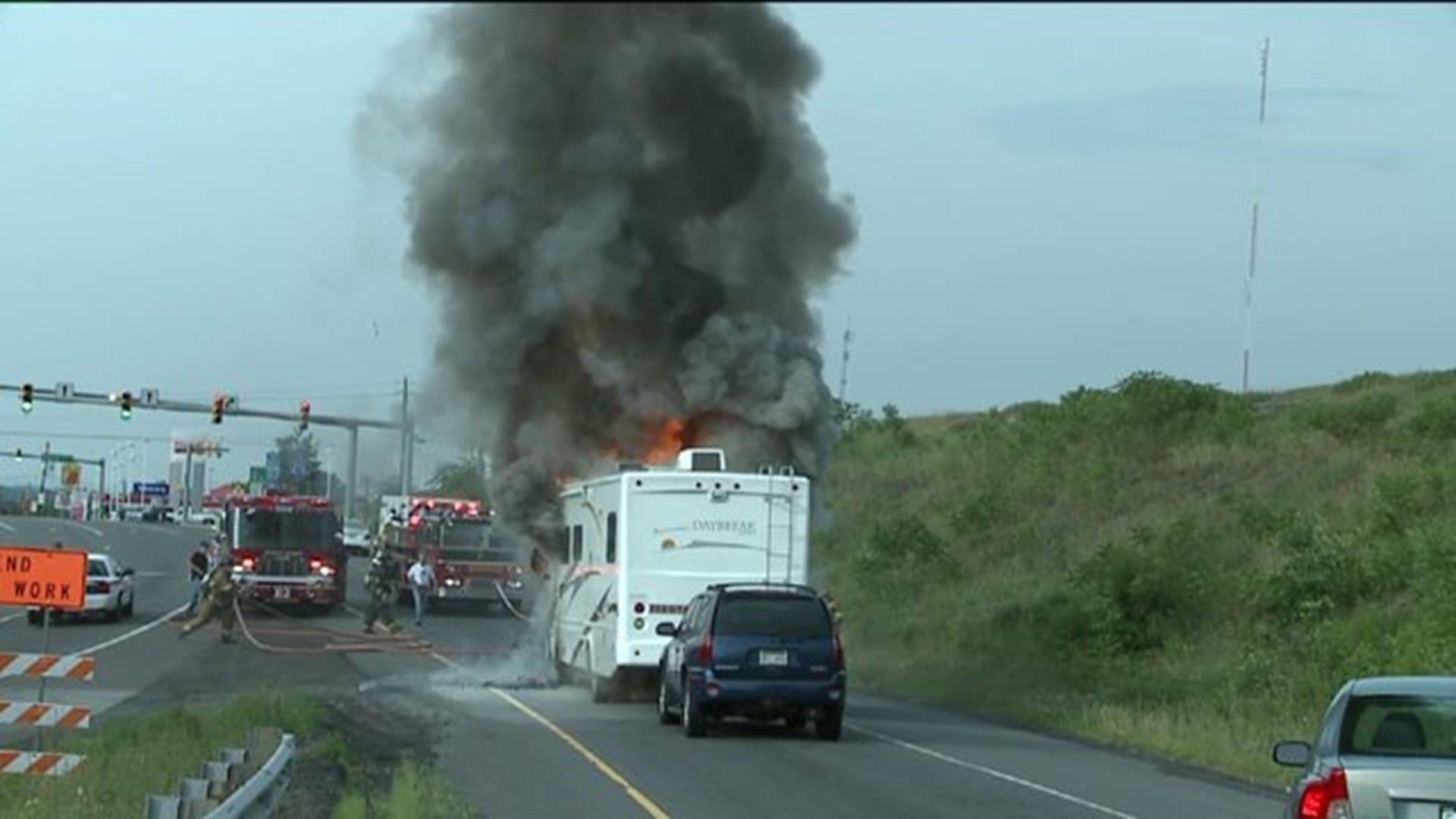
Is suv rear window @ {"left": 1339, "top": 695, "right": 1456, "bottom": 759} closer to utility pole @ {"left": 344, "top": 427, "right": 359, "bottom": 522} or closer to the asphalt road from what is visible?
the asphalt road

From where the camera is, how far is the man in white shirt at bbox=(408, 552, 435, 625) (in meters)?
A: 49.6

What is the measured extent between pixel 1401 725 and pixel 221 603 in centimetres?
3470

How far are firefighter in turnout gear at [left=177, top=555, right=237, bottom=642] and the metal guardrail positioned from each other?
89.9 ft

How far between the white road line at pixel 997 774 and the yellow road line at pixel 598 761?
140 inches

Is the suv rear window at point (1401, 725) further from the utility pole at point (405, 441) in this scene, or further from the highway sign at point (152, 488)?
the highway sign at point (152, 488)

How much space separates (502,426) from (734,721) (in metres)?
11.0

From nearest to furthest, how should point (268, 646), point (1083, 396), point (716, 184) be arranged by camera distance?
1. point (716, 184)
2. point (268, 646)
3. point (1083, 396)

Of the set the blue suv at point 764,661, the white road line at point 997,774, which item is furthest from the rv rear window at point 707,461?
the white road line at point 997,774

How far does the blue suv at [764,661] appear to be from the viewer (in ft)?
77.8

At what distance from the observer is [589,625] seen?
28953mm

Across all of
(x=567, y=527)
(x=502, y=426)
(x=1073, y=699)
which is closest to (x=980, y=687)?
(x=1073, y=699)

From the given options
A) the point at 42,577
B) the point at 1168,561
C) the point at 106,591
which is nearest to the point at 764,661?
the point at 42,577

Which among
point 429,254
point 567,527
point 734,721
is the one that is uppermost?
point 429,254

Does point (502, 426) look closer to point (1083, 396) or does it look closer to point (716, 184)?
point (716, 184)
